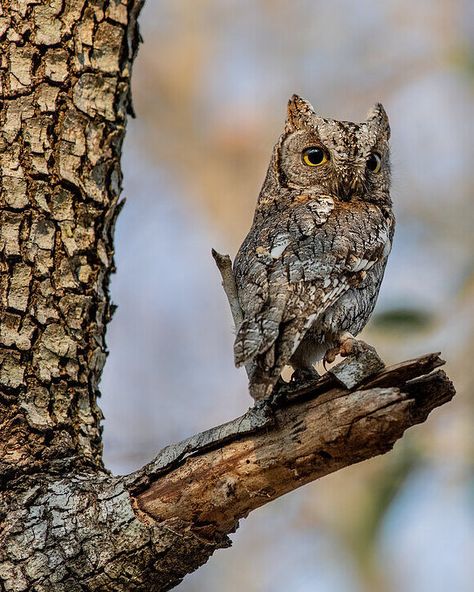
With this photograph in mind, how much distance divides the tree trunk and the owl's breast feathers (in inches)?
8.9

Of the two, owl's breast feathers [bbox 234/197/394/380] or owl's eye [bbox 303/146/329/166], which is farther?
owl's eye [bbox 303/146/329/166]

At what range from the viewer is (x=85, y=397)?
279 cm

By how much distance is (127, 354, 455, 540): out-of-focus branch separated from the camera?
2.18 m

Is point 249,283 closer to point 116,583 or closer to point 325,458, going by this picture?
point 325,458

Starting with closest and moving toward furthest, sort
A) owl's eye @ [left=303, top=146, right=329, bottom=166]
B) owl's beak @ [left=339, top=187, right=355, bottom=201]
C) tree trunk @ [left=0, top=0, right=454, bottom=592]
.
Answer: tree trunk @ [left=0, top=0, right=454, bottom=592], owl's beak @ [left=339, top=187, right=355, bottom=201], owl's eye @ [left=303, top=146, right=329, bottom=166]

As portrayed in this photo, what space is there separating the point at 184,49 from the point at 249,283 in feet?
22.1

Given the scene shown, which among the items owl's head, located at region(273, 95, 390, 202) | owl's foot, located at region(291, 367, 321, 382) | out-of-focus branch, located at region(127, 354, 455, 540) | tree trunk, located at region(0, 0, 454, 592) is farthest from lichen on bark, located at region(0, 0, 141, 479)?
owl's head, located at region(273, 95, 390, 202)

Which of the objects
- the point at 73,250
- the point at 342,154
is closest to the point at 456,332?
the point at 342,154

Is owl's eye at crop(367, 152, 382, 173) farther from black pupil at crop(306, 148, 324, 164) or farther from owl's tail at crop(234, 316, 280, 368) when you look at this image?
owl's tail at crop(234, 316, 280, 368)

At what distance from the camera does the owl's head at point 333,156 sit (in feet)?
12.0

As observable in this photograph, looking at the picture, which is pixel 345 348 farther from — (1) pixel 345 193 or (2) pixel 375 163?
(2) pixel 375 163

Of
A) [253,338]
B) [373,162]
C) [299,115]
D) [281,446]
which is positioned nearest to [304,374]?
[253,338]

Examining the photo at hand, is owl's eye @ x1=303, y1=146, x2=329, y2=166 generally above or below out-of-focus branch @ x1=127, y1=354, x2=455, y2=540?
above

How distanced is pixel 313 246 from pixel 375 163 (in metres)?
0.97
